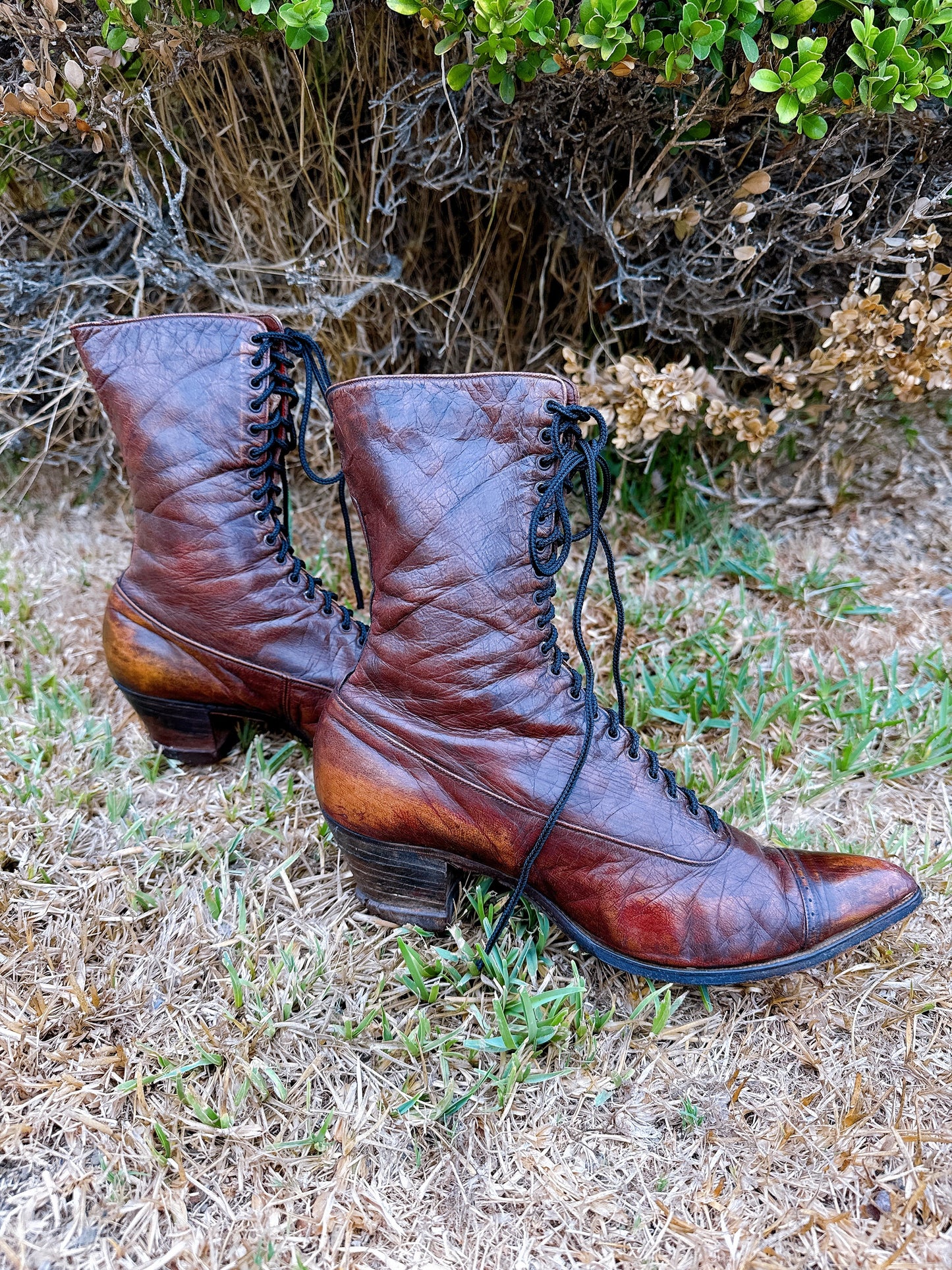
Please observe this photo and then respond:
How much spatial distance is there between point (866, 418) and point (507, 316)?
126 cm

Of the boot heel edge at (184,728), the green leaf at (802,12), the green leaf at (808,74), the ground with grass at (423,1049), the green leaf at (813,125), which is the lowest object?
the ground with grass at (423,1049)

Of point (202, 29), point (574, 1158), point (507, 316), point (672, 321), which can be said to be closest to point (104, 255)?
point (202, 29)

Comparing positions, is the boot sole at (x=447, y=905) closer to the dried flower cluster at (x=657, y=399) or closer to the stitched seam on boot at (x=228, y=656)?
the stitched seam on boot at (x=228, y=656)

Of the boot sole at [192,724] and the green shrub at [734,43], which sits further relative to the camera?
the boot sole at [192,724]

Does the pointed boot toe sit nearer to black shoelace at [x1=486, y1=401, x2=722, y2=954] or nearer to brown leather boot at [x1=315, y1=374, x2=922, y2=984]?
brown leather boot at [x1=315, y1=374, x2=922, y2=984]

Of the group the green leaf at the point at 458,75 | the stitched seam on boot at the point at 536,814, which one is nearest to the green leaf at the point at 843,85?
the green leaf at the point at 458,75

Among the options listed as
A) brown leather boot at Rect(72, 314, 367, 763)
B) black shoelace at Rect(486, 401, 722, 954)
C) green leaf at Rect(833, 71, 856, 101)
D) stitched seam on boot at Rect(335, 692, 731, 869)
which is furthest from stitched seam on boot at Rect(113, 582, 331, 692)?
green leaf at Rect(833, 71, 856, 101)

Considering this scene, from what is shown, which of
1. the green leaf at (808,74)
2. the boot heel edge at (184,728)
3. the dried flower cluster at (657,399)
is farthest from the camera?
the dried flower cluster at (657,399)

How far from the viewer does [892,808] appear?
191 cm

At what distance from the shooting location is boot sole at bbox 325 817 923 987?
4.74 ft

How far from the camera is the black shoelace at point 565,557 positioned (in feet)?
4.73

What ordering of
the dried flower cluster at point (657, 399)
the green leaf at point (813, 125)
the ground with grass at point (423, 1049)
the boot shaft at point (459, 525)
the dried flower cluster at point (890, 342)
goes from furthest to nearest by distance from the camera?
the dried flower cluster at point (657, 399), the dried flower cluster at point (890, 342), the green leaf at point (813, 125), the boot shaft at point (459, 525), the ground with grass at point (423, 1049)

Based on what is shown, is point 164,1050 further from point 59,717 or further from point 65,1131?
point 59,717

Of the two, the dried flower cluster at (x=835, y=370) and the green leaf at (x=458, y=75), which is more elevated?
the green leaf at (x=458, y=75)
